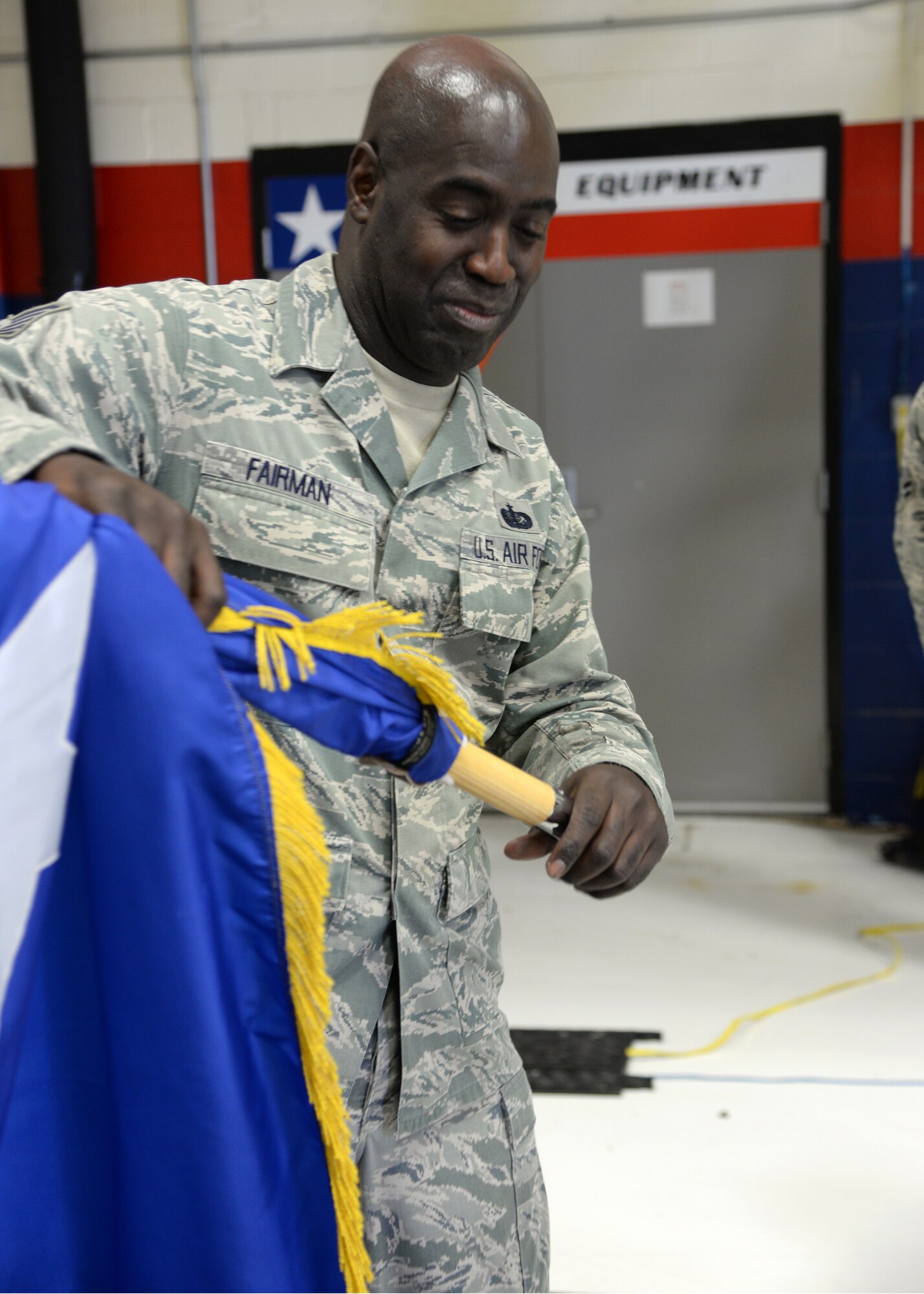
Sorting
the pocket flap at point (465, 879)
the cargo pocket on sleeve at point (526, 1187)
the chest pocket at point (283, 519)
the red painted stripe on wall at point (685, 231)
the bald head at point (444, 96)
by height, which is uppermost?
the red painted stripe on wall at point (685, 231)

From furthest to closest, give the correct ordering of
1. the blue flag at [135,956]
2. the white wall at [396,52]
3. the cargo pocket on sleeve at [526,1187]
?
the white wall at [396,52], the cargo pocket on sleeve at [526,1187], the blue flag at [135,956]

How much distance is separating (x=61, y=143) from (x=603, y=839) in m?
4.31

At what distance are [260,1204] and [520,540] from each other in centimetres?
73

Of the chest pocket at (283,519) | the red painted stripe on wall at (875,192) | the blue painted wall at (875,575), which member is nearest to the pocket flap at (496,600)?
the chest pocket at (283,519)

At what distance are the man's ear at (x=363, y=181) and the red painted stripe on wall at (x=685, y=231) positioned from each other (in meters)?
3.34

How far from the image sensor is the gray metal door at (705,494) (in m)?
4.49

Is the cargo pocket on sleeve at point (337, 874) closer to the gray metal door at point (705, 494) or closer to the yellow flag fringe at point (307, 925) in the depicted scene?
the yellow flag fringe at point (307, 925)

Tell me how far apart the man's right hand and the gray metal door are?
3.94 meters

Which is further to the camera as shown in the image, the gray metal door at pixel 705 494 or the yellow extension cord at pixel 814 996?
the gray metal door at pixel 705 494

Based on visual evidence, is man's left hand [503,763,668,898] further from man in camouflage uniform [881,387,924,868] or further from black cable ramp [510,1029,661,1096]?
man in camouflage uniform [881,387,924,868]

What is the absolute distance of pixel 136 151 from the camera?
4645 mm

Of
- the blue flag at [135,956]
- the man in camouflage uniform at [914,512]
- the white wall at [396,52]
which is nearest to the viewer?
the blue flag at [135,956]

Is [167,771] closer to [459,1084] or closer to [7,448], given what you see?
[7,448]

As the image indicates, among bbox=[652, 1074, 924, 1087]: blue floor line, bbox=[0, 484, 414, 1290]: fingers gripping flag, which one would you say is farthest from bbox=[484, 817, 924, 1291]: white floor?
bbox=[0, 484, 414, 1290]: fingers gripping flag
